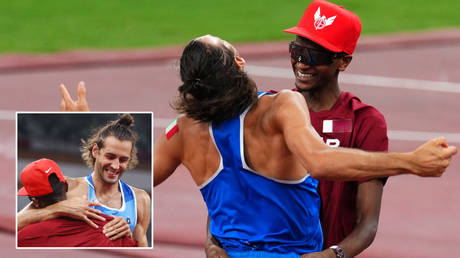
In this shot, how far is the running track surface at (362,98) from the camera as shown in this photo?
796 centimetres

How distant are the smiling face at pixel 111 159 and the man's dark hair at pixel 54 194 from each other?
0.16 metres

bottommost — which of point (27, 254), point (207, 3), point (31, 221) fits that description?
point (27, 254)

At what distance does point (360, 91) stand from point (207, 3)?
4.57 m

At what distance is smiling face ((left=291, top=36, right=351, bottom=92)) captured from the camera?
4340mm

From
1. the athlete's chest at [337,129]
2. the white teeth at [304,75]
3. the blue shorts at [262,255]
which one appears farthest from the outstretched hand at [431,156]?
the white teeth at [304,75]

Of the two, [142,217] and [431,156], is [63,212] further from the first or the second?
[431,156]

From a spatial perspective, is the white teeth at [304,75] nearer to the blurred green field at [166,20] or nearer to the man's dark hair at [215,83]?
the man's dark hair at [215,83]

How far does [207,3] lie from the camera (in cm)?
1560

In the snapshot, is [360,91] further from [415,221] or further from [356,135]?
[356,135]

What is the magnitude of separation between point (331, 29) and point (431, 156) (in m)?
1.19

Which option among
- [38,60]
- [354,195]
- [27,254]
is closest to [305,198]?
[354,195]

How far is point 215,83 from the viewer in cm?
366

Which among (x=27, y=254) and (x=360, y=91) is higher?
(x=360, y=91)

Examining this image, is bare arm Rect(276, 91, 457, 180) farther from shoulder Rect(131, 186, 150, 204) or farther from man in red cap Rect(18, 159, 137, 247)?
man in red cap Rect(18, 159, 137, 247)
